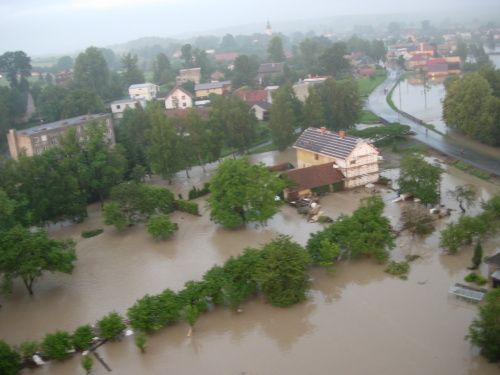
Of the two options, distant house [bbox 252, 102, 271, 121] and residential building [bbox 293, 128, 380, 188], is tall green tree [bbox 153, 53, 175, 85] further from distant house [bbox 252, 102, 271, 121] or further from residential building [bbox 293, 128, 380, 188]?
residential building [bbox 293, 128, 380, 188]

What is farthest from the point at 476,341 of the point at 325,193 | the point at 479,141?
the point at 479,141

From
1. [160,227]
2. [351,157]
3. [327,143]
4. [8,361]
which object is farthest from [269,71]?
[8,361]

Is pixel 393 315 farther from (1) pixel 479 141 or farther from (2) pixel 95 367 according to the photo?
(1) pixel 479 141

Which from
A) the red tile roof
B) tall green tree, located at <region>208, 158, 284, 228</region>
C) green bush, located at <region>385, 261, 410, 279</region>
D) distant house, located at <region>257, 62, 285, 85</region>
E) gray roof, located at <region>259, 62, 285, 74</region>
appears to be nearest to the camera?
green bush, located at <region>385, 261, 410, 279</region>

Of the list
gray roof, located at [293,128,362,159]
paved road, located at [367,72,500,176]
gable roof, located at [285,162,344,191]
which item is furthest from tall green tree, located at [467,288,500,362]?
paved road, located at [367,72,500,176]

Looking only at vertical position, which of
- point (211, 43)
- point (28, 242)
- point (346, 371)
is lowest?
point (346, 371)
